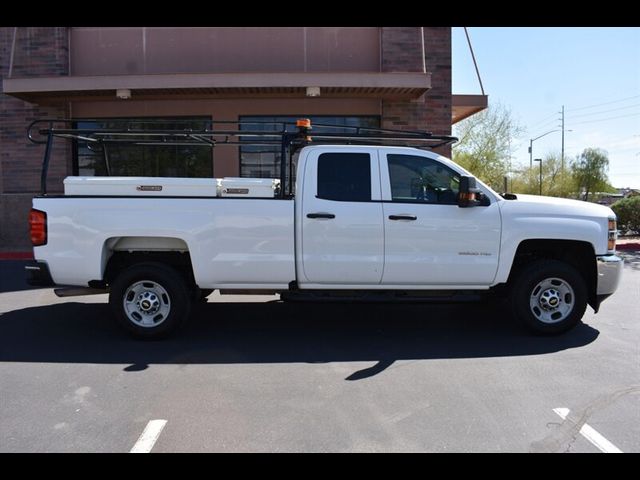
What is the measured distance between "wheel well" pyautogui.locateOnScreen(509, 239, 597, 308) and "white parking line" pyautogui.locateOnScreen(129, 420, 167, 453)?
13.6 feet

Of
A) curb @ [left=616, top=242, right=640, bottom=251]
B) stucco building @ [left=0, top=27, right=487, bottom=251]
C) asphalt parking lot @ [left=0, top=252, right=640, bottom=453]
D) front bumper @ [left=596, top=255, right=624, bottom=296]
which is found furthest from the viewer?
curb @ [left=616, top=242, right=640, bottom=251]

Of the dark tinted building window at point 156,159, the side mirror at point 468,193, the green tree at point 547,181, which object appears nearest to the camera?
the side mirror at point 468,193

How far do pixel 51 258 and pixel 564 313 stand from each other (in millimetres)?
5635

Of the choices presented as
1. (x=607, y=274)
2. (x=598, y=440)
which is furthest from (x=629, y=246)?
(x=598, y=440)

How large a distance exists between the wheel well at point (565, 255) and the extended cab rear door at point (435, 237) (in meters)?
0.46

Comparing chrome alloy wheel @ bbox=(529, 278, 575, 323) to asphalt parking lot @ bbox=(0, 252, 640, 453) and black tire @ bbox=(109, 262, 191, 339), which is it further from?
black tire @ bbox=(109, 262, 191, 339)

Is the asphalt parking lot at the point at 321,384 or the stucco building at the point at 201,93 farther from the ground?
the stucco building at the point at 201,93

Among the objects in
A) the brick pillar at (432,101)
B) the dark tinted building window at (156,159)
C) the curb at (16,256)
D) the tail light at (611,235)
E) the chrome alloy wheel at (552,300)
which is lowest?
the chrome alloy wheel at (552,300)

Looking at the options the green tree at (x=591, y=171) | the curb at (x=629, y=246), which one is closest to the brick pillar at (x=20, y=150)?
the curb at (x=629, y=246)

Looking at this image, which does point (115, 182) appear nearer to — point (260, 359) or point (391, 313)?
point (260, 359)

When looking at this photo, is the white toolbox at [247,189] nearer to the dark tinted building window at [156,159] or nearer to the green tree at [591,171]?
the dark tinted building window at [156,159]

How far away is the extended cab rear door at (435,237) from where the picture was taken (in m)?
5.95

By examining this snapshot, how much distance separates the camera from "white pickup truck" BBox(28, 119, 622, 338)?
5.90m

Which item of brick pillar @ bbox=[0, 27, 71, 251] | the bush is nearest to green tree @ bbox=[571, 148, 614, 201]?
the bush
